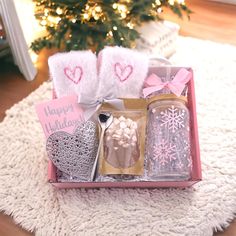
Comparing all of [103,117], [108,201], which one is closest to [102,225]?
[108,201]

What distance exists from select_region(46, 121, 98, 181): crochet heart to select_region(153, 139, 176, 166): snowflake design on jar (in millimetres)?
223

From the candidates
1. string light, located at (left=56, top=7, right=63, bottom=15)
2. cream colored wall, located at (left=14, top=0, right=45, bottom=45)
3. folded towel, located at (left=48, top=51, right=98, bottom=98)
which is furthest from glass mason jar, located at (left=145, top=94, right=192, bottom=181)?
cream colored wall, located at (left=14, top=0, right=45, bottom=45)

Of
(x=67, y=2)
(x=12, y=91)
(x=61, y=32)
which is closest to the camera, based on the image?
(x=67, y=2)

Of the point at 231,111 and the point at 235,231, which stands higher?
the point at 231,111

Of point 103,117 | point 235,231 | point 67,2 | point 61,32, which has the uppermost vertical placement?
point 67,2

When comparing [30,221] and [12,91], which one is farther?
[12,91]

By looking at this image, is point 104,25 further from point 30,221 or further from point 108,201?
point 30,221

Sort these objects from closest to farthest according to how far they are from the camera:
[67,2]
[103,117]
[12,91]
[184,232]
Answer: [184,232]
[103,117]
[67,2]
[12,91]

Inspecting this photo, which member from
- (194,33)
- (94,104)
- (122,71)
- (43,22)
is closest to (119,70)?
(122,71)

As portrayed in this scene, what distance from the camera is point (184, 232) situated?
1.19m

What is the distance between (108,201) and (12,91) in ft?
2.72

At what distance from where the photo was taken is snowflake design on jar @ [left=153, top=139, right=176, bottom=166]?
3.99 feet

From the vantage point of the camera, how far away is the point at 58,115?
4.10ft

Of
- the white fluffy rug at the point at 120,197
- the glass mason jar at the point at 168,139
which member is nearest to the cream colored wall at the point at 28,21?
the white fluffy rug at the point at 120,197
